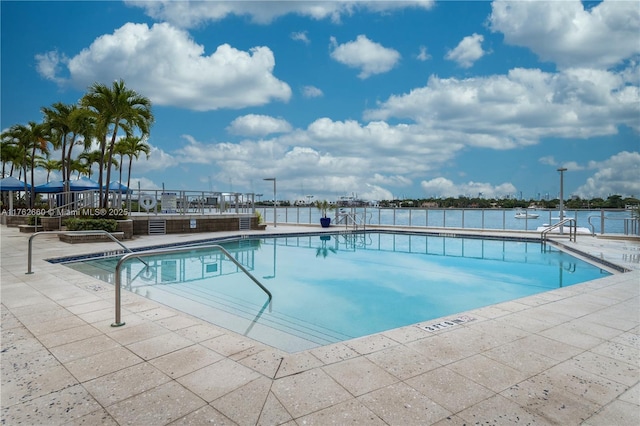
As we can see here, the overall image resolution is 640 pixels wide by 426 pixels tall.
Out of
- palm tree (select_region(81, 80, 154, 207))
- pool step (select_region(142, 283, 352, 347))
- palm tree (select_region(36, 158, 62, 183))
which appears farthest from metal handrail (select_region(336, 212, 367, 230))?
palm tree (select_region(36, 158, 62, 183))

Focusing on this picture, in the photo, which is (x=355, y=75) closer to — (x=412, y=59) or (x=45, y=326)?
(x=412, y=59)

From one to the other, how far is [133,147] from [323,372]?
90.3ft

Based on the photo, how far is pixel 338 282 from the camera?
7.55m

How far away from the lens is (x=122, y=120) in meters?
13.8

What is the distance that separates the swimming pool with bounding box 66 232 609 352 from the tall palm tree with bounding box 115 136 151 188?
17113 millimetres

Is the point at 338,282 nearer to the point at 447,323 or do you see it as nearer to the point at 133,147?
the point at 447,323

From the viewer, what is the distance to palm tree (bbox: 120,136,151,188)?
25297 millimetres

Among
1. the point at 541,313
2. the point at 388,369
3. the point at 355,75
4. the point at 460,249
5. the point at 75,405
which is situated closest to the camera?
the point at 75,405

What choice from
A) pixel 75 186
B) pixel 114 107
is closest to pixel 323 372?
pixel 114 107

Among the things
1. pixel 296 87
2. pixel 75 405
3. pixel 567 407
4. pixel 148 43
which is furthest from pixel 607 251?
pixel 296 87

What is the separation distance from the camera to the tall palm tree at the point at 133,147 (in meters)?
25.3

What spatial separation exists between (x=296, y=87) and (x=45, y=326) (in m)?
21.3

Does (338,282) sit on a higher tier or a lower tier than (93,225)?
lower

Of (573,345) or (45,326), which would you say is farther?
(45,326)
